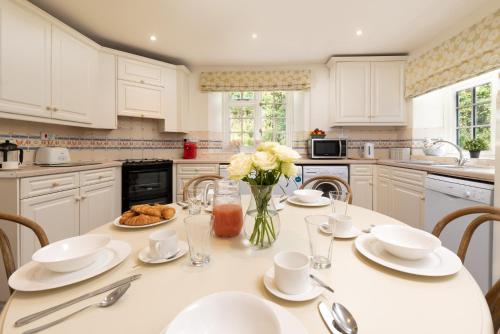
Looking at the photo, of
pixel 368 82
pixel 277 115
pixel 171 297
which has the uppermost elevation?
pixel 368 82

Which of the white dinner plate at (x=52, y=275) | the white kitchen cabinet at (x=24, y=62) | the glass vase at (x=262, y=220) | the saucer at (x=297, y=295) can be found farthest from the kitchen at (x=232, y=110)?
the saucer at (x=297, y=295)

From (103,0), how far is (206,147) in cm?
208

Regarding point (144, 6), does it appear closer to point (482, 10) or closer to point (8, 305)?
point (8, 305)

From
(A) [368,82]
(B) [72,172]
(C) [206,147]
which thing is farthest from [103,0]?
(A) [368,82]

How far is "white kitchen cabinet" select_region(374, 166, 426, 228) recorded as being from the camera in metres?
2.20

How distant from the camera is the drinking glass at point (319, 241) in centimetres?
62

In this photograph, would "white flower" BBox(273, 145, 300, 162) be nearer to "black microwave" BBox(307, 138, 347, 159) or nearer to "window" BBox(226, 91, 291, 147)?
"black microwave" BBox(307, 138, 347, 159)

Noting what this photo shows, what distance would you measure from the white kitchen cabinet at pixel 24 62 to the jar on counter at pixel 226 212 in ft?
7.15

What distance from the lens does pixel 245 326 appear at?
1.29 ft

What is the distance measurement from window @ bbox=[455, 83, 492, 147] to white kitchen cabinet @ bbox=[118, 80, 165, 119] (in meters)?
3.74

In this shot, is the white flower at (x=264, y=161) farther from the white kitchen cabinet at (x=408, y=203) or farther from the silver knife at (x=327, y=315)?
the white kitchen cabinet at (x=408, y=203)

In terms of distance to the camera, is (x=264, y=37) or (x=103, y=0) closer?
(x=103, y=0)

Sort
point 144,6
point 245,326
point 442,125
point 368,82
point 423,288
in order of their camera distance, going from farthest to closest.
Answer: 1. point 368,82
2. point 442,125
3. point 144,6
4. point 423,288
5. point 245,326

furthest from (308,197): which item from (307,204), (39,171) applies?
(39,171)
